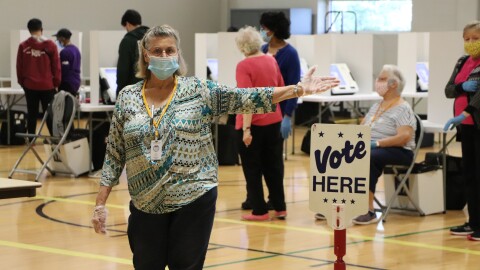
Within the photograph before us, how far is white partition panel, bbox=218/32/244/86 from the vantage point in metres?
10.5

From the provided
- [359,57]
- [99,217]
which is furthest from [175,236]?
[359,57]

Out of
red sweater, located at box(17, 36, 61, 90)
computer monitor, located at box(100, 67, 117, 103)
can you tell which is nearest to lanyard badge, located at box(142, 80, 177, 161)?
computer monitor, located at box(100, 67, 117, 103)

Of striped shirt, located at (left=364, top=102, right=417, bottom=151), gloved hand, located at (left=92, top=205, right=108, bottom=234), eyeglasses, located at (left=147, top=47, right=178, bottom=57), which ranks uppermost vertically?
eyeglasses, located at (left=147, top=47, right=178, bottom=57)

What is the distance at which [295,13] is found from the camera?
18531mm

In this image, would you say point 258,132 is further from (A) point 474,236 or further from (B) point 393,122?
(A) point 474,236

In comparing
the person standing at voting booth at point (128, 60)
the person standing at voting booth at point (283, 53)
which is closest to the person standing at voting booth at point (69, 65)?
the person standing at voting booth at point (128, 60)

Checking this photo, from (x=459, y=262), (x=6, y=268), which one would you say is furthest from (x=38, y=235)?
(x=459, y=262)

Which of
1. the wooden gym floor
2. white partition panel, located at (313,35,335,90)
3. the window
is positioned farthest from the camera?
the window

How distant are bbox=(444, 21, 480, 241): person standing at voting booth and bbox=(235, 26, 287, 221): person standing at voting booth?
126 cm

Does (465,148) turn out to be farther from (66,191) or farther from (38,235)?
(66,191)

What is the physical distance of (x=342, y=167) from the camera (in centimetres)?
403

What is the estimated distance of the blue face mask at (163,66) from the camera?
359cm

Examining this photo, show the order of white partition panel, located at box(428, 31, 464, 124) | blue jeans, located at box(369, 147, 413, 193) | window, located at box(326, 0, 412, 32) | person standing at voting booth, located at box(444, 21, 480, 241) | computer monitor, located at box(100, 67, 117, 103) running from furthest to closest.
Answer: window, located at box(326, 0, 412, 32) < computer monitor, located at box(100, 67, 117, 103) < white partition panel, located at box(428, 31, 464, 124) < blue jeans, located at box(369, 147, 413, 193) < person standing at voting booth, located at box(444, 21, 480, 241)

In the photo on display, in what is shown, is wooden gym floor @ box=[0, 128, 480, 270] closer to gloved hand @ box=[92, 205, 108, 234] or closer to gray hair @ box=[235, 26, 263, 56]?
gray hair @ box=[235, 26, 263, 56]
